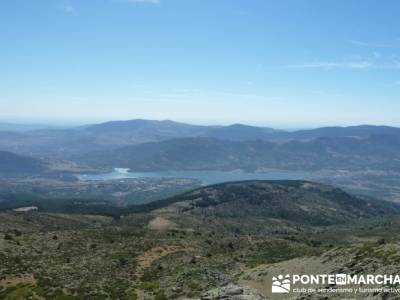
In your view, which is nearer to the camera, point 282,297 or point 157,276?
point 282,297

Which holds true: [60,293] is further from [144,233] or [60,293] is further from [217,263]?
[144,233]

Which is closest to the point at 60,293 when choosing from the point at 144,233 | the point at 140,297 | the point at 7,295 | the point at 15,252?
the point at 7,295

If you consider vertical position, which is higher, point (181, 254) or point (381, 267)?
point (381, 267)

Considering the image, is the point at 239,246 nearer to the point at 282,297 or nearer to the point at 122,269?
the point at 122,269

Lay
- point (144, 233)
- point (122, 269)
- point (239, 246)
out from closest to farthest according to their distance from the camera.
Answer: point (122, 269), point (239, 246), point (144, 233)

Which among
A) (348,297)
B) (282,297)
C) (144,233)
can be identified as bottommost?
(144,233)

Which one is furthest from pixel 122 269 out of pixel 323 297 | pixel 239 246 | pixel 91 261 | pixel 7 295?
pixel 323 297

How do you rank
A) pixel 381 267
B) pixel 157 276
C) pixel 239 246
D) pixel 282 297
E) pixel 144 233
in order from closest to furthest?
pixel 381 267 < pixel 282 297 < pixel 157 276 < pixel 239 246 < pixel 144 233

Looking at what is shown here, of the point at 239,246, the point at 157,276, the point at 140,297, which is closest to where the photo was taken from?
the point at 140,297

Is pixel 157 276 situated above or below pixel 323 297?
below
